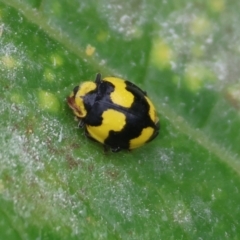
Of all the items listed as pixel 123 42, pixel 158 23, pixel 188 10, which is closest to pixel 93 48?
pixel 123 42

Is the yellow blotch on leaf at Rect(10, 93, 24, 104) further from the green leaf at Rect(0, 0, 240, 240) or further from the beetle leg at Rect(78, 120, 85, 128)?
the beetle leg at Rect(78, 120, 85, 128)

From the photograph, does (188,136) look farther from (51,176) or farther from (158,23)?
(51,176)

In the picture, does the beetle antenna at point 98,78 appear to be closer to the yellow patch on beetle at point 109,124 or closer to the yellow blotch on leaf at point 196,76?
the yellow patch on beetle at point 109,124

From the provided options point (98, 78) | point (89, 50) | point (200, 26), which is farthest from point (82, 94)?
point (200, 26)

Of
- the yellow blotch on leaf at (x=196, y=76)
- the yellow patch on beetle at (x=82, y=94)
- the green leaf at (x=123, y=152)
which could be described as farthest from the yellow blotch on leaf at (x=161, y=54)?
the yellow patch on beetle at (x=82, y=94)

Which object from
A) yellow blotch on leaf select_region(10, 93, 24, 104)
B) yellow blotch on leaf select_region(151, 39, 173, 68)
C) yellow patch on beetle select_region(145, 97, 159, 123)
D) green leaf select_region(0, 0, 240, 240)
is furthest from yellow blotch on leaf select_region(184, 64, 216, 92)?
yellow blotch on leaf select_region(10, 93, 24, 104)

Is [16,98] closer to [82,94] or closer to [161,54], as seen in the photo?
[82,94]
